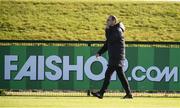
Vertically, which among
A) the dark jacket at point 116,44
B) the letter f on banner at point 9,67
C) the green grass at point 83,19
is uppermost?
the dark jacket at point 116,44

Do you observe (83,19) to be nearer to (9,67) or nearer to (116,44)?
(9,67)

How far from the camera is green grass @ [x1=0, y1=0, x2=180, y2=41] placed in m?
30.2

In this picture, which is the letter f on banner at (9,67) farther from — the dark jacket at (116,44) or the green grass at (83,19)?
the green grass at (83,19)

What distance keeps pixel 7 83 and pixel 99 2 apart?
20633 mm

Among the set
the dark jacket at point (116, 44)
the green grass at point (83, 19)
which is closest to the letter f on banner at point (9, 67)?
the dark jacket at point (116, 44)

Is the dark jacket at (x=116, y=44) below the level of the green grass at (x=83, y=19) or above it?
above

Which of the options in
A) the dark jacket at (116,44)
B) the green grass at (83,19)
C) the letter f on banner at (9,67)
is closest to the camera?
the dark jacket at (116,44)

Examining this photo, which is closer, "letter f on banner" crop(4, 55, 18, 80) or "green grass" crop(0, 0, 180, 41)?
"letter f on banner" crop(4, 55, 18, 80)

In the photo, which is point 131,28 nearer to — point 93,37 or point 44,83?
point 93,37

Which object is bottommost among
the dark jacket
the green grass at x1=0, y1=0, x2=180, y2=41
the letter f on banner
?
the green grass at x1=0, y1=0, x2=180, y2=41

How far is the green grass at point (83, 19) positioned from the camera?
30156 millimetres

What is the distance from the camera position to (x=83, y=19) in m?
32.3

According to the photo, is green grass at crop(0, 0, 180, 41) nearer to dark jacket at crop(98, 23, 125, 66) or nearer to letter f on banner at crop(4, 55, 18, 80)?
letter f on banner at crop(4, 55, 18, 80)

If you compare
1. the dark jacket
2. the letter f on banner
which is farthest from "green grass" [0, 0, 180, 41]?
the dark jacket
